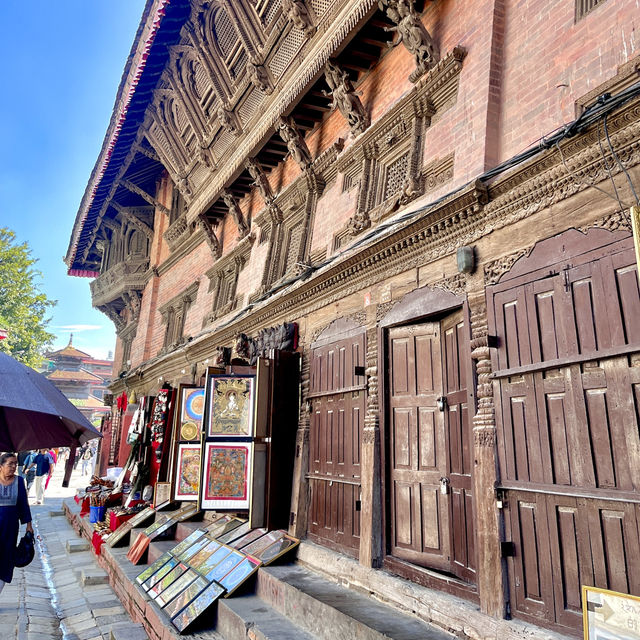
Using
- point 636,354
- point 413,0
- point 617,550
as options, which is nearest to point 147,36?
point 413,0

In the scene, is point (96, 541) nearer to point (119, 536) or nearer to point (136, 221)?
point (119, 536)

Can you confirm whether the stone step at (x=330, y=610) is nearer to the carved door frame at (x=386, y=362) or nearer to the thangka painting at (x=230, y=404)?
the carved door frame at (x=386, y=362)

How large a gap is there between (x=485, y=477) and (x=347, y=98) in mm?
5703

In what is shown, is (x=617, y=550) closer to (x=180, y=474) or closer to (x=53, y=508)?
(x=180, y=474)

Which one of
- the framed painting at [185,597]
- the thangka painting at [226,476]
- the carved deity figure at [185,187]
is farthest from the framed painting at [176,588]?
the carved deity figure at [185,187]

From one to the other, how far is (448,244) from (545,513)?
8.29 ft

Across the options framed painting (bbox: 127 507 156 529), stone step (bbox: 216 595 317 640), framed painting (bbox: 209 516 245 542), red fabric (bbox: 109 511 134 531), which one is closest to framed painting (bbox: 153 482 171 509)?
framed painting (bbox: 127 507 156 529)

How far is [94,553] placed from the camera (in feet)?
32.7

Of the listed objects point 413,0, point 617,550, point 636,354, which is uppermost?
point 413,0

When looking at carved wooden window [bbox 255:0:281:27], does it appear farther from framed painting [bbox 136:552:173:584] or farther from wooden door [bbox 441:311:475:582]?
framed painting [bbox 136:552:173:584]

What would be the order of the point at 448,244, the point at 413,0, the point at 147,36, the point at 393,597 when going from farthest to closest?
the point at 147,36
the point at 413,0
the point at 448,244
the point at 393,597

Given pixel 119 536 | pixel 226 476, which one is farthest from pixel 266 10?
pixel 119 536

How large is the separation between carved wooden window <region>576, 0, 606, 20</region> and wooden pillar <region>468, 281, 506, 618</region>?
2475 mm

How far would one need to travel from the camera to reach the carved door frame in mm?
4281
